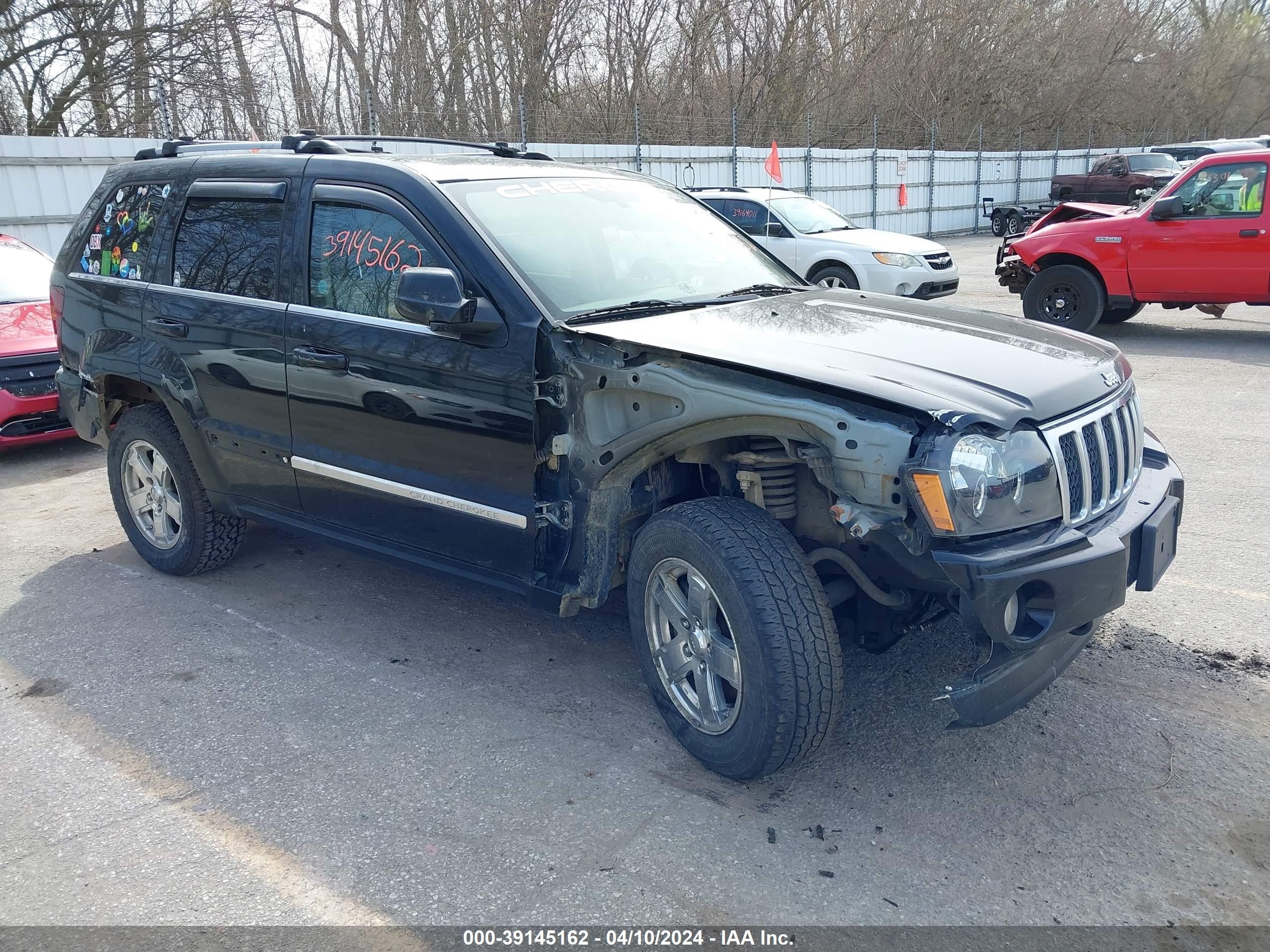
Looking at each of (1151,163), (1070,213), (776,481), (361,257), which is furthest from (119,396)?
(1151,163)

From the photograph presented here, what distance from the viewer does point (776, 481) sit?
3.28 metres

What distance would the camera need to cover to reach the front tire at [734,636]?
2.95 m

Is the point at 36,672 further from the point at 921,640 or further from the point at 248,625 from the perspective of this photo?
the point at 921,640

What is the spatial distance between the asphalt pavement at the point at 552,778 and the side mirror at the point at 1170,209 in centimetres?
653

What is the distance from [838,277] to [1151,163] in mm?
16432

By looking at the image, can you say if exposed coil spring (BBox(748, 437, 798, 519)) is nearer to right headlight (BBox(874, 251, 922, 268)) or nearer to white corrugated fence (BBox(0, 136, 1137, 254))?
white corrugated fence (BBox(0, 136, 1137, 254))

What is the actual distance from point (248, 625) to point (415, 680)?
3.42 feet

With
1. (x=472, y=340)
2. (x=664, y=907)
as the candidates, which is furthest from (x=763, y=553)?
(x=472, y=340)

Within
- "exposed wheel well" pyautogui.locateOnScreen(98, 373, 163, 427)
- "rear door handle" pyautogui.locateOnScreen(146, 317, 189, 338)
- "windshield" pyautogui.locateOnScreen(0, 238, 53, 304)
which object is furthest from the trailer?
"rear door handle" pyautogui.locateOnScreen(146, 317, 189, 338)

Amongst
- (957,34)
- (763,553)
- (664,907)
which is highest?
(957,34)

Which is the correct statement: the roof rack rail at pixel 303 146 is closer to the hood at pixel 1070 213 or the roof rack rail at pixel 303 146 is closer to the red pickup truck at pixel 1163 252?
the red pickup truck at pixel 1163 252

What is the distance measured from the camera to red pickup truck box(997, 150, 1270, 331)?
1002cm

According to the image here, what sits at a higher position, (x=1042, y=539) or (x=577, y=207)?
(x=577, y=207)

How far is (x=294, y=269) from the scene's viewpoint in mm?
4160
